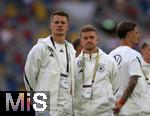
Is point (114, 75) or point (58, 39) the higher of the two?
point (58, 39)

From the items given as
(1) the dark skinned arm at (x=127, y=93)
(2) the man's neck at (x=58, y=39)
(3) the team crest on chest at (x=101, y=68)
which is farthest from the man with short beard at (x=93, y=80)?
(2) the man's neck at (x=58, y=39)

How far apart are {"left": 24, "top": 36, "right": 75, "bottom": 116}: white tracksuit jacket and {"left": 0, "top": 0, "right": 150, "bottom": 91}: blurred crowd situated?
37.0 ft

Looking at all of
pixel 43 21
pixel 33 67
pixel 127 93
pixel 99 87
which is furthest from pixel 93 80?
pixel 43 21

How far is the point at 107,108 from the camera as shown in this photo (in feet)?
31.1

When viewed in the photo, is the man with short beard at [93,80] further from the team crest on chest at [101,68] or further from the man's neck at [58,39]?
the man's neck at [58,39]

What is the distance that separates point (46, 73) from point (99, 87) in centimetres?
75

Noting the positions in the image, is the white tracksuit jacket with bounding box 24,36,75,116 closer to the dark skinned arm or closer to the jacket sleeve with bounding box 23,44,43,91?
the jacket sleeve with bounding box 23,44,43,91

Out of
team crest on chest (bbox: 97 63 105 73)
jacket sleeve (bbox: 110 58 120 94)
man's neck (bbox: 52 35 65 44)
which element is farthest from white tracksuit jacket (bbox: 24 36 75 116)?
jacket sleeve (bbox: 110 58 120 94)

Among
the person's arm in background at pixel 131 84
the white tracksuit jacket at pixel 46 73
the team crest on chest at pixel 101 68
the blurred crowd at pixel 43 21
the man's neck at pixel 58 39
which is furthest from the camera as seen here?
the blurred crowd at pixel 43 21

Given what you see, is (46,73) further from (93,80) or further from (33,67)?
(93,80)

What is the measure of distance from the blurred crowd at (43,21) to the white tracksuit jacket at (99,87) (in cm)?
1101

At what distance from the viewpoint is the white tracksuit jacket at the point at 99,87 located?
9414 mm

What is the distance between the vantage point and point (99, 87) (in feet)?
30.9

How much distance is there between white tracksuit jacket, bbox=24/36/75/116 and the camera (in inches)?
358
